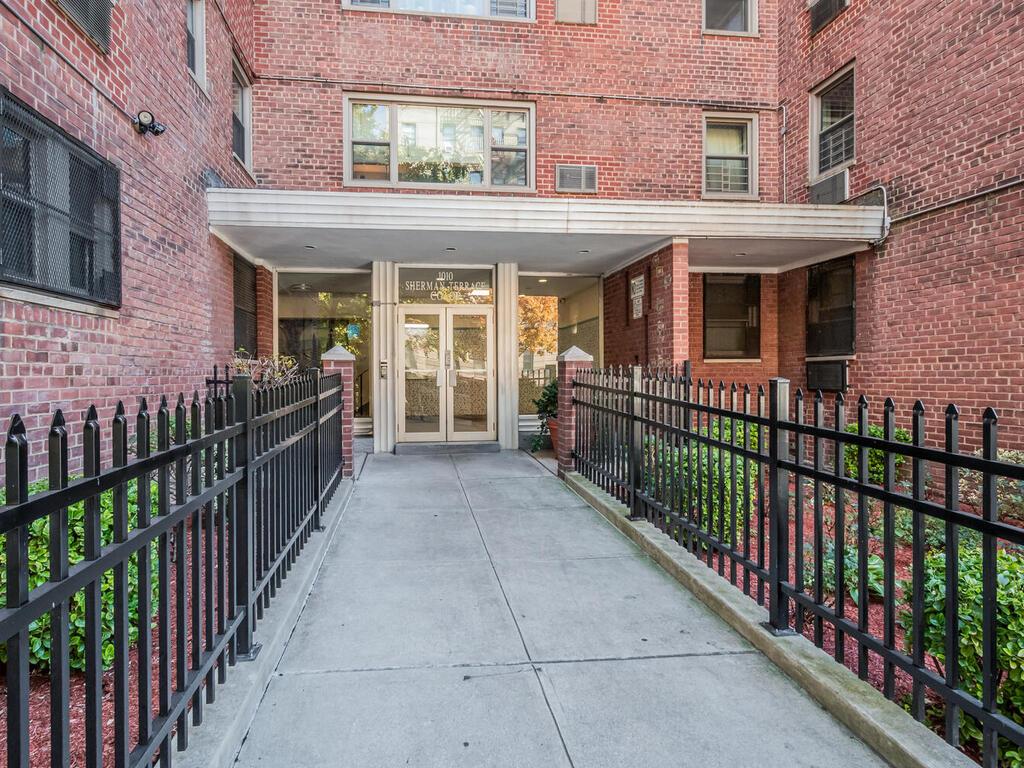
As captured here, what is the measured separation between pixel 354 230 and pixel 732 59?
22.7 ft

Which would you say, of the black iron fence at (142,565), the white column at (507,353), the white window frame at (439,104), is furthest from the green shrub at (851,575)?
the white window frame at (439,104)

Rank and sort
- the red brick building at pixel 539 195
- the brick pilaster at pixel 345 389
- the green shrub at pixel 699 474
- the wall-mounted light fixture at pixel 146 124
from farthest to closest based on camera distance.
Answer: the brick pilaster at pixel 345 389 < the red brick building at pixel 539 195 < the wall-mounted light fixture at pixel 146 124 < the green shrub at pixel 699 474

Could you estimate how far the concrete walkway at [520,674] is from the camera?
222 centimetres

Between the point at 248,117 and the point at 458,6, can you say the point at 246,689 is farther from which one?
the point at 458,6

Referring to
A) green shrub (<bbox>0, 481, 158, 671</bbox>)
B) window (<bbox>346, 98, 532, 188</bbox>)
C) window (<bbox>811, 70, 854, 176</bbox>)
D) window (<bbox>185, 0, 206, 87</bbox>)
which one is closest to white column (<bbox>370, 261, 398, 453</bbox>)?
window (<bbox>346, 98, 532, 188</bbox>)

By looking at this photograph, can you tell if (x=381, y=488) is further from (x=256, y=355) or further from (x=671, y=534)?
(x=256, y=355)

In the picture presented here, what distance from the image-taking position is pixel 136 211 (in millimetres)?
5402

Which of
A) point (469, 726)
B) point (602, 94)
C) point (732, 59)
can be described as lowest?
point (469, 726)

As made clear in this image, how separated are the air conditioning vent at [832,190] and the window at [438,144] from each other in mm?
4387

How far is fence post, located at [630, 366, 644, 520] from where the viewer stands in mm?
4914

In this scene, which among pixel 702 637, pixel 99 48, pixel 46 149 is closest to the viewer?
pixel 702 637

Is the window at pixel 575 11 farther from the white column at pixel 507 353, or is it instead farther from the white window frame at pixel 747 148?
the white column at pixel 507 353

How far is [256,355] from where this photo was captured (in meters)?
9.52

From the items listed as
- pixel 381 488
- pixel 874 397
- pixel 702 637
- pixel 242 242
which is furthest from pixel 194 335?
pixel 874 397
